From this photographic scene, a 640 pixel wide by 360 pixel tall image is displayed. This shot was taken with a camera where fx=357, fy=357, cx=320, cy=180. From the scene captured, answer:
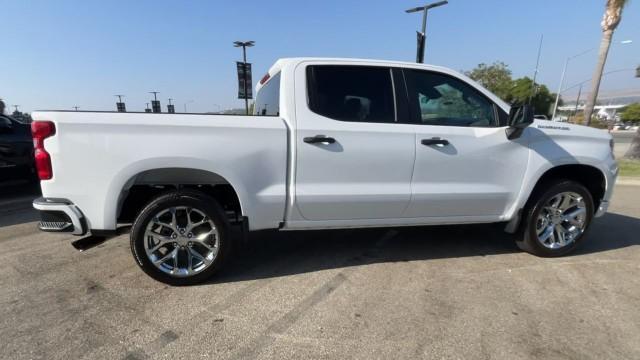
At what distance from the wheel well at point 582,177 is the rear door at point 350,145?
5.17 ft

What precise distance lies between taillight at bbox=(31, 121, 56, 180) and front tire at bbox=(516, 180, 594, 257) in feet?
13.9

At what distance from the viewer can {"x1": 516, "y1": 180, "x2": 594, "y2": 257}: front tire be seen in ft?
11.8

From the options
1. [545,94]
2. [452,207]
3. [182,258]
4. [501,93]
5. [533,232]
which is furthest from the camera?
→ [545,94]

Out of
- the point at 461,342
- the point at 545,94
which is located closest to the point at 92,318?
the point at 461,342

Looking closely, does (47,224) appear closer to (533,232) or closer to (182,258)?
(182,258)

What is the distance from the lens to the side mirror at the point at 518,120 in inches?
121

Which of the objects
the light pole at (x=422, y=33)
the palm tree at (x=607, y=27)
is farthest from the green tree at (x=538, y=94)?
the light pole at (x=422, y=33)

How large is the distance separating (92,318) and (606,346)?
11.5ft

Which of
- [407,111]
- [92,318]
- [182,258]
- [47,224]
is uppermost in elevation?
[407,111]

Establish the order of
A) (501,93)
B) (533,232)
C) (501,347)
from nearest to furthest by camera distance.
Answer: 1. (501,347)
2. (533,232)
3. (501,93)

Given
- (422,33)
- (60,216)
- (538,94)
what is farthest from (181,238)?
(538,94)

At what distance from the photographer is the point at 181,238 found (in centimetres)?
298

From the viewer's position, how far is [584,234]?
3.78 meters

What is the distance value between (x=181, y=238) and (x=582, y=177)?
4.13 m
